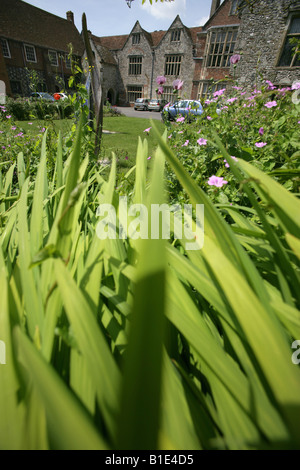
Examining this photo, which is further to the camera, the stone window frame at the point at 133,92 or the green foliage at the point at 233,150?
the stone window frame at the point at 133,92

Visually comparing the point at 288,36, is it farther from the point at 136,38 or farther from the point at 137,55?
the point at 136,38

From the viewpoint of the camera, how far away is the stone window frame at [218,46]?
15.3 meters

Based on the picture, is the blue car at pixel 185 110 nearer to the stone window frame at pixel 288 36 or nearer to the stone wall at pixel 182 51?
the stone window frame at pixel 288 36

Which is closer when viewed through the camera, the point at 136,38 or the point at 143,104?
the point at 143,104

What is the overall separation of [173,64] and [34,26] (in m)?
12.9

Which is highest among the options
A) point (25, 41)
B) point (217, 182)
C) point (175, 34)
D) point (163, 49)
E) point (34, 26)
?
point (175, 34)

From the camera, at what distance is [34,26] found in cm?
1809

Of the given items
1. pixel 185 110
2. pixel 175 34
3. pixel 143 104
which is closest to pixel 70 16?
pixel 175 34

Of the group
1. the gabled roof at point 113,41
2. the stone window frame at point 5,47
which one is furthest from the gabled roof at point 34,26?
the gabled roof at point 113,41

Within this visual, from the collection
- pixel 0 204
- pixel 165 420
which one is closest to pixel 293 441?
pixel 165 420

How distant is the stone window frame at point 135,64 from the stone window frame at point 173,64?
344 centimetres

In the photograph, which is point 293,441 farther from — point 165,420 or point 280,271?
point 280,271

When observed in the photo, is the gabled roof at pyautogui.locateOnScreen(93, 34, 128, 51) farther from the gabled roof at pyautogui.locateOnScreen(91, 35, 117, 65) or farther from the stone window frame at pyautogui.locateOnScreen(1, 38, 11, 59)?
the stone window frame at pyautogui.locateOnScreen(1, 38, 11, 59)

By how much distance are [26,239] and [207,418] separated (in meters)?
0.48
